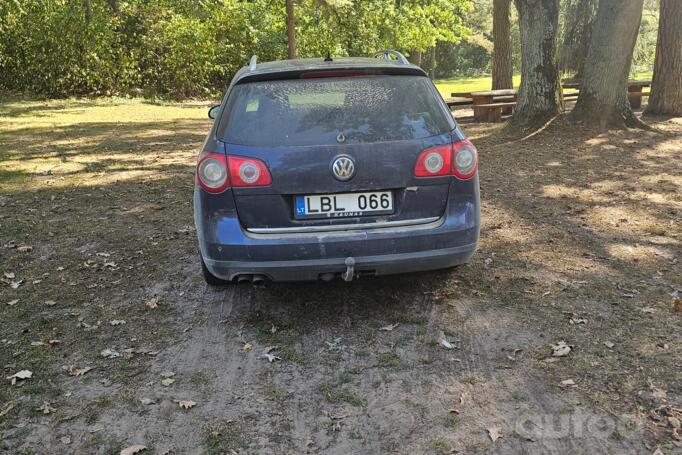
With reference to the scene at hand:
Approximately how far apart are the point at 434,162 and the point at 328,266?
93 centimetres

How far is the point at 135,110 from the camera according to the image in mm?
19016

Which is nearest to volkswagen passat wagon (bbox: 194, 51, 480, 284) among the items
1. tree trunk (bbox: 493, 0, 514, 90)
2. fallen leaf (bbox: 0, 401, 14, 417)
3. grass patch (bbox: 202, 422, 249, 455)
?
grass patch (bbox: 202, 422, 249, 455)

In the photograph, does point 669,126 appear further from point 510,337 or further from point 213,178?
point 213,178

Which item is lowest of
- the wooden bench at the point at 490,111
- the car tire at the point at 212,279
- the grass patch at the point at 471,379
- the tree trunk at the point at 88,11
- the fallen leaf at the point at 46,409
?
the wooden bench at the point at 490,111

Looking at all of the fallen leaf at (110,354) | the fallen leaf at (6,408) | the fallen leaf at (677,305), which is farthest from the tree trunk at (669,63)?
the fallen leaf at (6,408)

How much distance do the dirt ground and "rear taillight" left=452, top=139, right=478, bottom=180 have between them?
1005 mm

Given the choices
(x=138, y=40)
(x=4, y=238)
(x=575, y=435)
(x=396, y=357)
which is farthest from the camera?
(x=138, y=40)

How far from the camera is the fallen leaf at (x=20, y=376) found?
3.72 m

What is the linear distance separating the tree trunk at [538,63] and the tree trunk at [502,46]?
580 centimetres

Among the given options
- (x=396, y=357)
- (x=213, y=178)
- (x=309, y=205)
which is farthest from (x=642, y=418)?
(x=213, y=178)

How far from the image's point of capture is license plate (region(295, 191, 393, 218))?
3.89m

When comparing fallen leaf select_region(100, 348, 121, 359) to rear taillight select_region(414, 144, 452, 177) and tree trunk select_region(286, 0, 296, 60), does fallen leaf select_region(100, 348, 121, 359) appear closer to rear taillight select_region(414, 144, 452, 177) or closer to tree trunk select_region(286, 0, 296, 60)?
rear taillight select_region(414, 144, 452, 177)

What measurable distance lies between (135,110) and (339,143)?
54.5 feet

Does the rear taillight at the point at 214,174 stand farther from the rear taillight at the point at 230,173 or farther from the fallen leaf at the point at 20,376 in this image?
the fallen leaf at the point at 20,376
